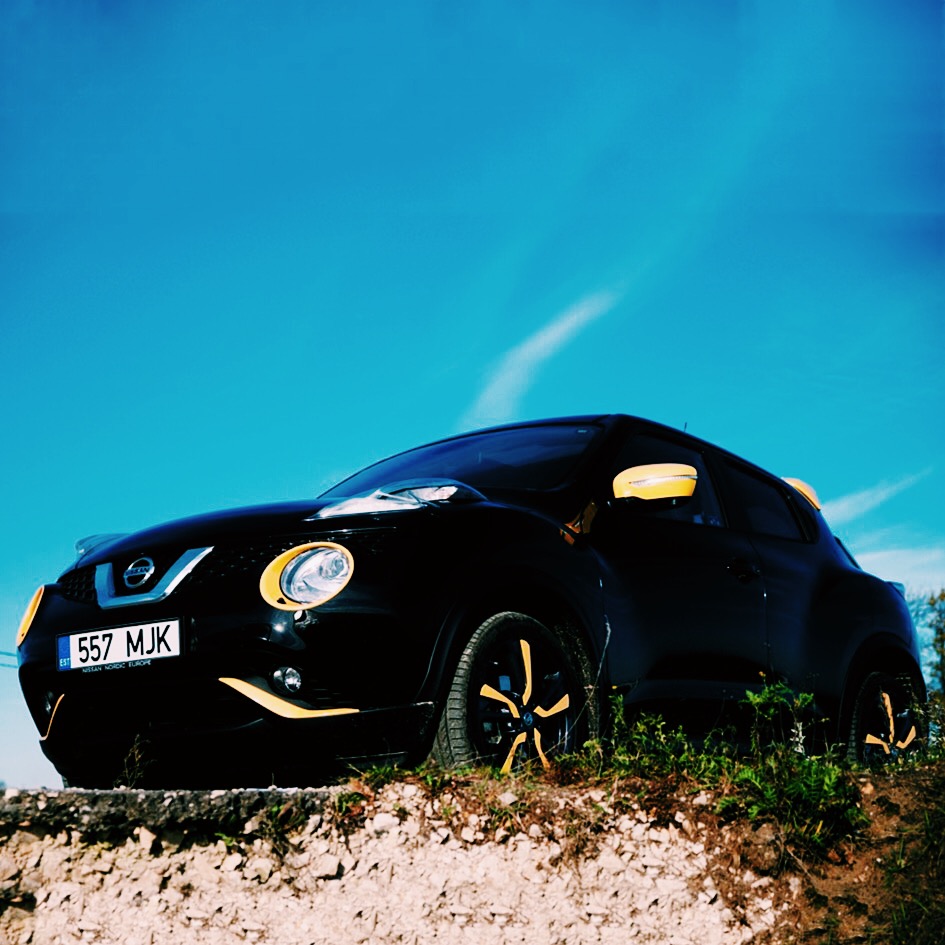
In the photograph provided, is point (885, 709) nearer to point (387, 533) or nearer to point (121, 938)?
point (387, 533)

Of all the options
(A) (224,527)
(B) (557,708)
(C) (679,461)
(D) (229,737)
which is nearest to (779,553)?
(C) (679,461)

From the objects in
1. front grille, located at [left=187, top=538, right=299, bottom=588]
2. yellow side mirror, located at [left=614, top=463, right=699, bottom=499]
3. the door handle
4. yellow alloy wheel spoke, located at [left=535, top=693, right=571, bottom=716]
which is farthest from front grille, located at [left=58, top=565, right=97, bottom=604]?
the door handle

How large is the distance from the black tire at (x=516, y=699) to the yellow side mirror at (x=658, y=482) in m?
0.70

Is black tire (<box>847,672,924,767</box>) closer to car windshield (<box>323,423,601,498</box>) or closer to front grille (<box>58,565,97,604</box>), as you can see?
car windshield (<box>323,423,601,498</box>)

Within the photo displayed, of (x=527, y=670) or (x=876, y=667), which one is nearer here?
(x=527, y=670)

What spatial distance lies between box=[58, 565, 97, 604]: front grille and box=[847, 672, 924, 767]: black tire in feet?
12.6

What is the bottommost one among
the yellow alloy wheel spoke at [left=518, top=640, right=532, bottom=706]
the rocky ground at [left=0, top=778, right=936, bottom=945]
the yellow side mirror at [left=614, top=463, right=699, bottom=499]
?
the rocky ground at [left=0, top=778, right=936, bottom=945]

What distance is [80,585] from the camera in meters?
4.38

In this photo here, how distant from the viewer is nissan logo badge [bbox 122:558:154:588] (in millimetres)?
4090

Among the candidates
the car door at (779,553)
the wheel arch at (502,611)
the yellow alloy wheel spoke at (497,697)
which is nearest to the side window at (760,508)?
the car door at (779,553)

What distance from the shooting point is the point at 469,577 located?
4090 millimetres

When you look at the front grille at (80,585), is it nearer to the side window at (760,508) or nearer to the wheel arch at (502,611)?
the wheel arch at (502,611)

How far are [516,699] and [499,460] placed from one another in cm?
148

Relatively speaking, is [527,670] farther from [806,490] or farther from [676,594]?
[806,490]
